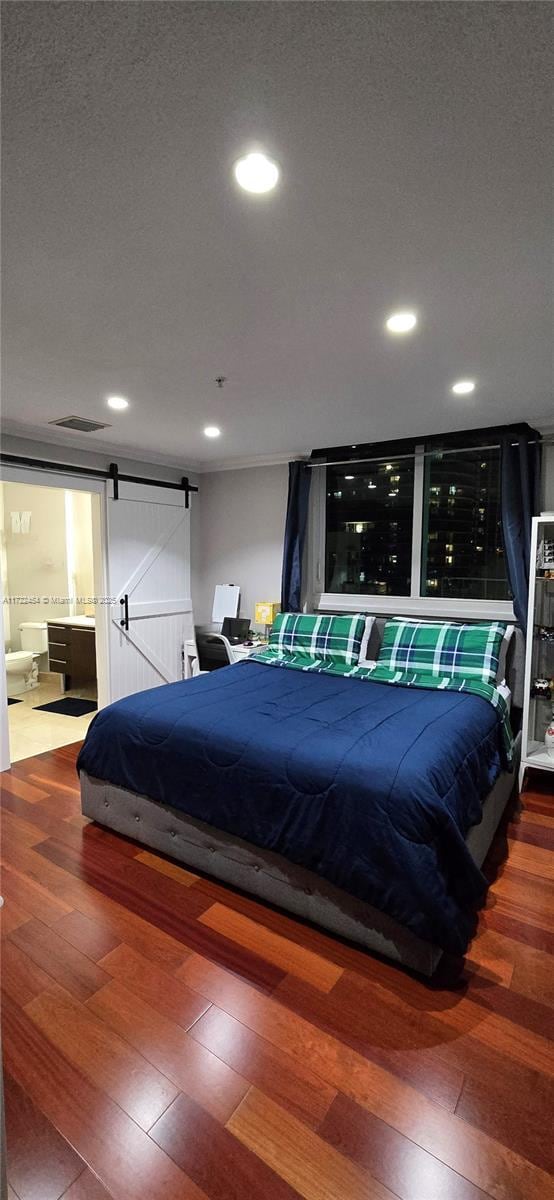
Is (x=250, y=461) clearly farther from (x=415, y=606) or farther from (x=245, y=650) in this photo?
(x=415, y=606)

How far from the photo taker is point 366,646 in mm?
3828

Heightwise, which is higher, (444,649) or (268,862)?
(444,649)

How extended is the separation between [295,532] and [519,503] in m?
1.76

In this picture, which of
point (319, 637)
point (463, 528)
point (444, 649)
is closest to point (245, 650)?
point (319, 637)

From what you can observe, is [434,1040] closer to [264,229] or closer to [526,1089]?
[526,1089]

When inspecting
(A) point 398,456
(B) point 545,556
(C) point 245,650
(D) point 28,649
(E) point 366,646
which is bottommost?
(D) point 28,649

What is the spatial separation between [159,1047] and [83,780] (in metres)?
1.47

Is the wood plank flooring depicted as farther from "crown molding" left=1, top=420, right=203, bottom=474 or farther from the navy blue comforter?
"crown molding" left=1, top=420, right=203, bottom=474

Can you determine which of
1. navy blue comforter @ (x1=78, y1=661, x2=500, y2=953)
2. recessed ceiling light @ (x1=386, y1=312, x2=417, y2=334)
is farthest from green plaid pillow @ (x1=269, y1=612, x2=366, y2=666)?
recessed ceiling light @ (x1=386, y1=312, x2=417, y2=334)

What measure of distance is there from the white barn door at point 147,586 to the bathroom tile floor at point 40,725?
1.56 feet

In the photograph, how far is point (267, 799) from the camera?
2.03m

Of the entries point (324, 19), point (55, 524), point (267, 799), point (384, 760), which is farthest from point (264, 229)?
point (55, 524)

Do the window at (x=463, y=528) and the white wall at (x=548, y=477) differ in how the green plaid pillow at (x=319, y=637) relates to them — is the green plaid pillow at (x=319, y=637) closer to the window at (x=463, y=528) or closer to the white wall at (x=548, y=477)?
the window at (x=463, y=528)

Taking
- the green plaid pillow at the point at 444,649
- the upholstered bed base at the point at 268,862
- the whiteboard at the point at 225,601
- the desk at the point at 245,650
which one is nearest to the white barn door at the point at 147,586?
the whiteboard at the point at 225,601
